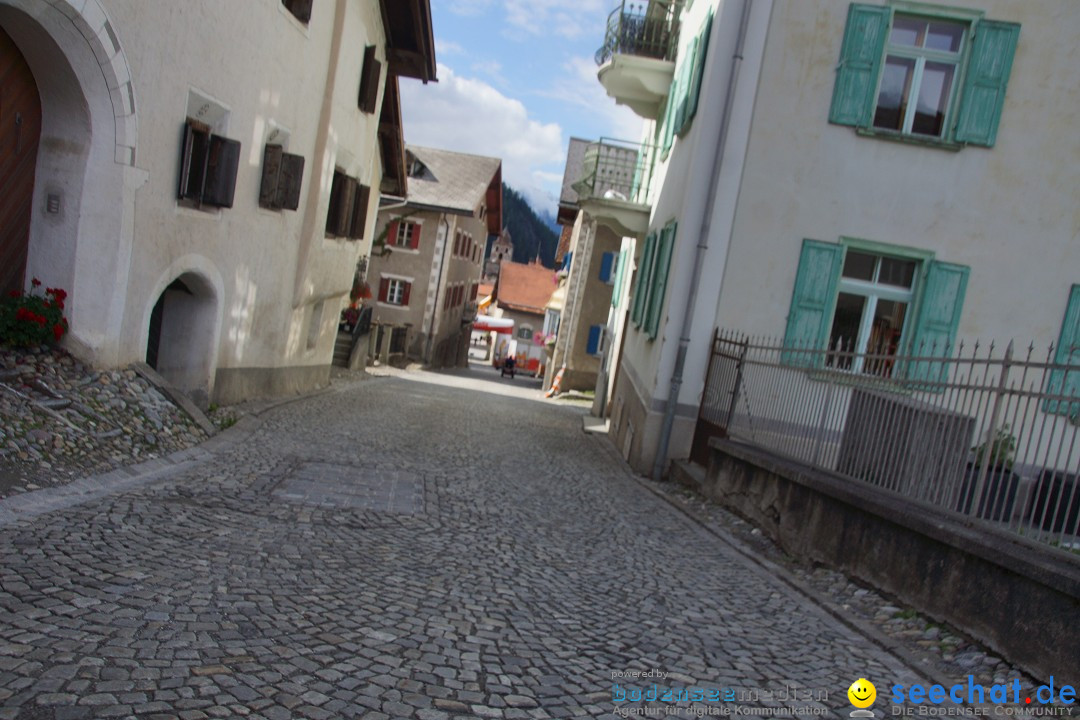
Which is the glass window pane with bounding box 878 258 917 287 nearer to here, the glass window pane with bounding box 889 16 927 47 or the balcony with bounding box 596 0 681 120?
the glass window pane with bounding box 889 16 927 47

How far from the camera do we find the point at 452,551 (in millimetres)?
6516

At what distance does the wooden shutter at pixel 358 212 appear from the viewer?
17516 millimetres

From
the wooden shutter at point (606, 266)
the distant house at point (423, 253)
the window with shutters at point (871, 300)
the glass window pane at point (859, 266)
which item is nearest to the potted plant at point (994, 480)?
the window with shutters at point (871, 300)

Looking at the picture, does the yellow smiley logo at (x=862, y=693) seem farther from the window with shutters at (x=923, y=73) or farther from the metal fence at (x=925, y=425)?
the window with shutters at (x=923, y=73)


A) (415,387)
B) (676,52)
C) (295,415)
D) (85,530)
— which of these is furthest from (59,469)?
(415,387)

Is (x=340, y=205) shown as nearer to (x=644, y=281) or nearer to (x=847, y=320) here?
(x=644, y=281)

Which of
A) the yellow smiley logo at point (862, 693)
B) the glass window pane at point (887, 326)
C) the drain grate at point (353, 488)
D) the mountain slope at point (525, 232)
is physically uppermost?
the mountain slope at point (525, 232)

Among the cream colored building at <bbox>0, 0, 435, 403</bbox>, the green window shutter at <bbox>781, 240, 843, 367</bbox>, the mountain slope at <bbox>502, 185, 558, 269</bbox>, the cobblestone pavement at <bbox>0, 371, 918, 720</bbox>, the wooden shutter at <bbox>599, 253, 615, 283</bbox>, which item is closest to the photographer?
the cobblestone pavement at <bbox>0, 371, 918, 720</bbox>

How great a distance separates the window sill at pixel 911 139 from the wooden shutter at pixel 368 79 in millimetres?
→ 9213

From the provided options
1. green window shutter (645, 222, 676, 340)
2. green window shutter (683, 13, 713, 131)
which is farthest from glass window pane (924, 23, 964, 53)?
green window shutter (645, 222, 676, 340)

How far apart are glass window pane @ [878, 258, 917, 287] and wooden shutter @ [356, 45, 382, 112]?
983 cm

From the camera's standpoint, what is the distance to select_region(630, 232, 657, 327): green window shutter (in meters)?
15.1

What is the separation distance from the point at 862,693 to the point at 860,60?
338 inches

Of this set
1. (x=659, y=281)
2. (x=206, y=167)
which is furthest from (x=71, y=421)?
(x=659, y=281)
